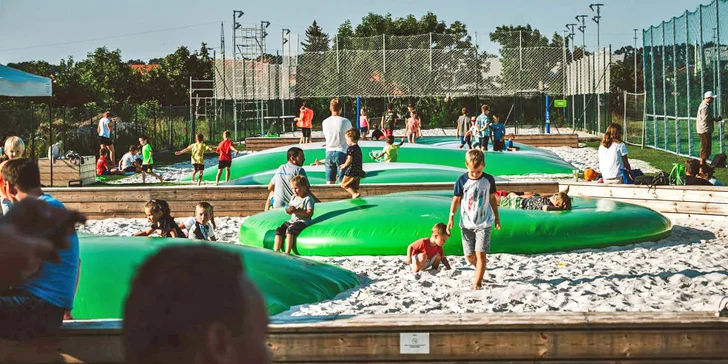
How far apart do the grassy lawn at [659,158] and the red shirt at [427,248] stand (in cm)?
987

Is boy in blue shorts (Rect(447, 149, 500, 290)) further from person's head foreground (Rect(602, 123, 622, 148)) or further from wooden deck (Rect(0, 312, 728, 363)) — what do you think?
person's head foreground (Rect(602, 123, 622, 148))

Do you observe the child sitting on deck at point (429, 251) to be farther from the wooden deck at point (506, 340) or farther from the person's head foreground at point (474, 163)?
the wooden deck at point (506, 340)

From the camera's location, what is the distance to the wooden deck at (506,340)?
17.4ft

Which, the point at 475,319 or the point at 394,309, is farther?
the point at 394,309

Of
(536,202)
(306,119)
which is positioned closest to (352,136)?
(536,202)

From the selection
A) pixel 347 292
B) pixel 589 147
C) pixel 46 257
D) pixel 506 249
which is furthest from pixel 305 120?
pixel 46 257

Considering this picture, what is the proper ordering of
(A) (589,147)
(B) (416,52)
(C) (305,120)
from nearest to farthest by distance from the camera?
1. (C) (305,120)
2. (A) (589,147)
3. (B) (416,52)

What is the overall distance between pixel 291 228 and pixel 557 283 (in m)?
3.45

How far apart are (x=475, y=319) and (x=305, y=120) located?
79.5 ft

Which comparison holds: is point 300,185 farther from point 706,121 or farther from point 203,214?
point 706,121

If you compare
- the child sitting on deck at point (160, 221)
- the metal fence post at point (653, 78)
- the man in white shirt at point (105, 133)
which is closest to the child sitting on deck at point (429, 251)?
the child sitting on deck at point (160, 221)

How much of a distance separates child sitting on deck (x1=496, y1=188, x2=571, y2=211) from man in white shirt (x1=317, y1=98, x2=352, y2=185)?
2.76 m

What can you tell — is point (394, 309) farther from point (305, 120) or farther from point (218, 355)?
point (305, 120)

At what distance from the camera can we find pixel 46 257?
5.78 feet
